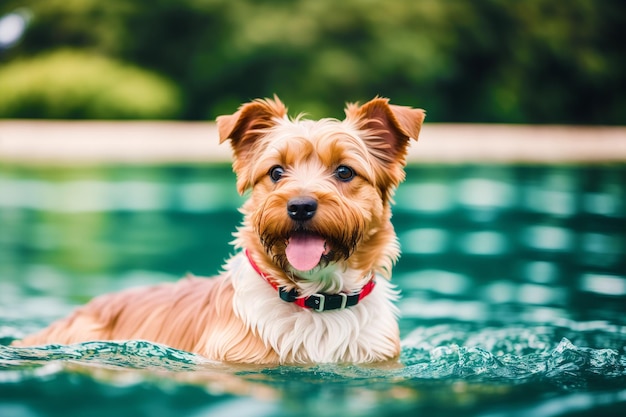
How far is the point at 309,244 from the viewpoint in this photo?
498 centimetres

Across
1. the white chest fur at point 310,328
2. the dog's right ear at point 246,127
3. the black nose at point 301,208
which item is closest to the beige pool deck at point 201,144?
the dog's right ear at point 246,127

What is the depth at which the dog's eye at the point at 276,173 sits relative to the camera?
516 cm

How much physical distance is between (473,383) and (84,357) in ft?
7.90

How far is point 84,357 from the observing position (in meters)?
5.33

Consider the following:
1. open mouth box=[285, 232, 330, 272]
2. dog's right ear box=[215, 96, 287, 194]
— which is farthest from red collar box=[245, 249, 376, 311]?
dog's right ear box=[215, 96, 287, 194]

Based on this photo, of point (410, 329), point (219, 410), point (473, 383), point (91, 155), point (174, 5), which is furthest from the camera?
point (174, 5)

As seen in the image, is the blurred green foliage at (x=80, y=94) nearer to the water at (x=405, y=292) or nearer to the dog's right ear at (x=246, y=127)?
the water at (x=405, y=292)

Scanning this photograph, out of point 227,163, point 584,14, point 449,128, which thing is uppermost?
point 584,14

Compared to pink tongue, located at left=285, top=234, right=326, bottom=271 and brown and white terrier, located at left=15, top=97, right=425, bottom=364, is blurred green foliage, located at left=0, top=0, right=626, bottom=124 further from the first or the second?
pink tongue, located at left=285, top=234, right=326, bottom=271

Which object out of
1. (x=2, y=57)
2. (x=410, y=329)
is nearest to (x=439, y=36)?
(x=2, y=57)

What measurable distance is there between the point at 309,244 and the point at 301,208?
0.28 m

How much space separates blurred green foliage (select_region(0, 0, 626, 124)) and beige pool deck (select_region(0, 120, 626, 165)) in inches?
89.8

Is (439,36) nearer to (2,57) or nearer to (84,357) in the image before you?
(2,57)

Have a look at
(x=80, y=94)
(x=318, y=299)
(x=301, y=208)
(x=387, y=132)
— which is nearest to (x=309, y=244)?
(x=301, y=208)
